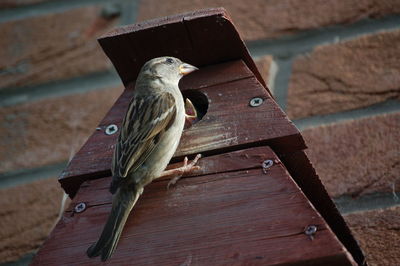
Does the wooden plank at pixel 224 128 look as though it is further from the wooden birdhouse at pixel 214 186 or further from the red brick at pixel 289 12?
the red brick at pixel 289 12

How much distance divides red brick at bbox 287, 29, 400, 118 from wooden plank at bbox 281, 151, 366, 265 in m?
0.60

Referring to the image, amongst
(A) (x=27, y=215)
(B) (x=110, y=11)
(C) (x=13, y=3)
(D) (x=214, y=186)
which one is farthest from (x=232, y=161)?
(C) (x=13, y=3)

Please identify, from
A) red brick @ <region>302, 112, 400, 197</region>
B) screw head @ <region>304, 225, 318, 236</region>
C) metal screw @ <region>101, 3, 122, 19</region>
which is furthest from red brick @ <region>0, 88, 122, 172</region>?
screw head @ <region>304, 225, 318, 236</region>

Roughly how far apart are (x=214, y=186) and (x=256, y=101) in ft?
0.96

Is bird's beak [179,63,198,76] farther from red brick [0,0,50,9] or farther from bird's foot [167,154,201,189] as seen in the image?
red brick [0,0,50,9]

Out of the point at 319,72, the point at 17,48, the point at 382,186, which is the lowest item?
the point at 382,186

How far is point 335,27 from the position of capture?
246 cm

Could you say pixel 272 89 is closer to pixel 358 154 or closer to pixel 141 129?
pixel 358 154

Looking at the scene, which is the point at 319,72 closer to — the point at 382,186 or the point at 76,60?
the point at 382,186

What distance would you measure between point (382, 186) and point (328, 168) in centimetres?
17

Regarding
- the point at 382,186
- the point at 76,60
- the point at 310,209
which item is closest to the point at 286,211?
the point at 310,209

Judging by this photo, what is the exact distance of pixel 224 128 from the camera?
1751mm

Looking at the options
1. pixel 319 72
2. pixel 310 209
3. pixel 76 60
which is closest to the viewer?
pixel 310 209

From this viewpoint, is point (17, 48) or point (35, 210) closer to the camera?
point (35, 210)
